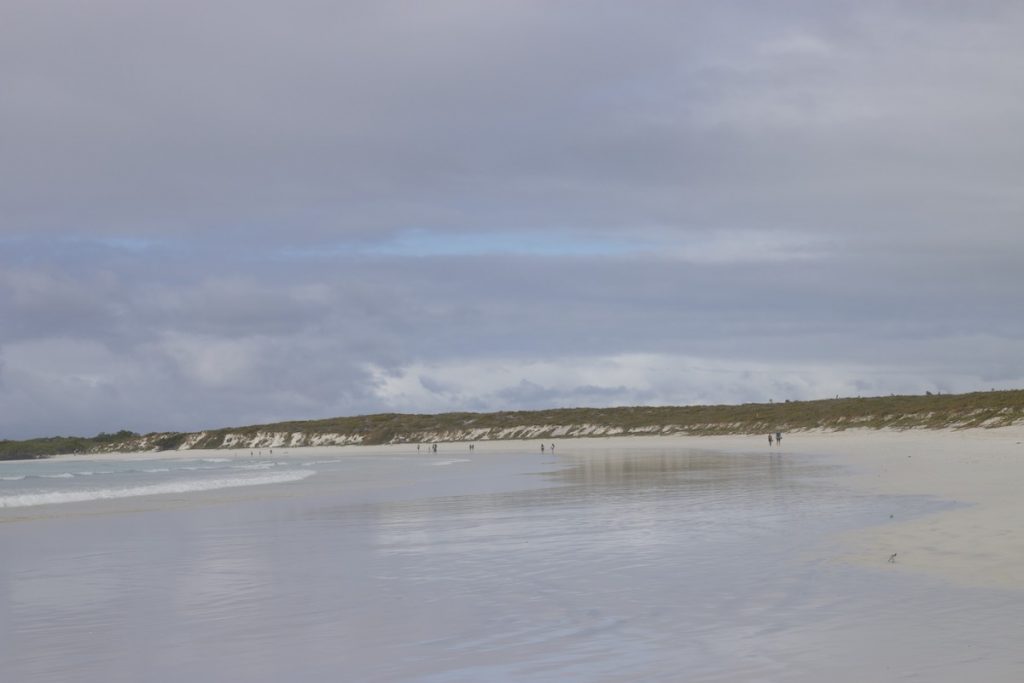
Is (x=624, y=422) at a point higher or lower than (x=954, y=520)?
higher

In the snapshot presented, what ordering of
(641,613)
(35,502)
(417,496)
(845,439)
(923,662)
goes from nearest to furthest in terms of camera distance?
1. (923,662)
2. (641,613)
3. (417,496)
4. (35,502)
5. (845,439)

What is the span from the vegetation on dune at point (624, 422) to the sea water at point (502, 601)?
6340 cm

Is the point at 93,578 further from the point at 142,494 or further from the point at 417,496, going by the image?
the point at 142,494

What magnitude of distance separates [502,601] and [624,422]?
118179 mm

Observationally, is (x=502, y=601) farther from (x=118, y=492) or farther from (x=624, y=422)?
(x=624, y=422)

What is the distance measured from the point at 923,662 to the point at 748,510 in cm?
1416

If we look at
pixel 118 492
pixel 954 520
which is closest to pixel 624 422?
pixel 118 492

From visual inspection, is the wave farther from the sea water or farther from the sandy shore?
the sandy shore

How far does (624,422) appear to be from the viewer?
12925 cm

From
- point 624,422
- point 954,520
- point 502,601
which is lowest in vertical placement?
point 502,601

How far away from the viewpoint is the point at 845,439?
75750 mm

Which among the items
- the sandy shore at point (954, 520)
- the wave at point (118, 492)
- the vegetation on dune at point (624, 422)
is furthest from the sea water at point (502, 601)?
the vegetation on dune at point (624, 422)

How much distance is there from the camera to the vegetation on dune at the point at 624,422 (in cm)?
8550

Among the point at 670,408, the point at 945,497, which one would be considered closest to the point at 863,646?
the point at 945,497
